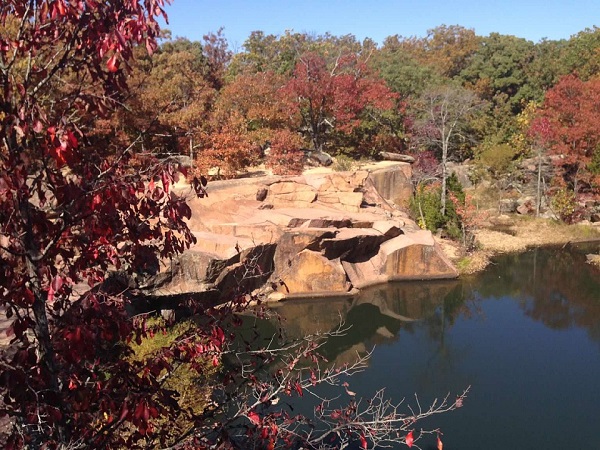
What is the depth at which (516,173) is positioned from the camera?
99.1 feet

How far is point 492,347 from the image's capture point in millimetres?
14438

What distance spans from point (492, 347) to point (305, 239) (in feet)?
20.5

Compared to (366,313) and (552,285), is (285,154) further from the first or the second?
(552,285)

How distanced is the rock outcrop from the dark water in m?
0.84

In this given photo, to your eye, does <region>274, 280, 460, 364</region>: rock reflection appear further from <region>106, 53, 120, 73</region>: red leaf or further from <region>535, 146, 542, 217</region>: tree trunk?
<region>106, 53, 120, 73</region>: red leaf

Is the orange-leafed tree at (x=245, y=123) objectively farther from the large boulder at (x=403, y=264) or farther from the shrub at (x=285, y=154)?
the large boulder at (x=403, y=264)

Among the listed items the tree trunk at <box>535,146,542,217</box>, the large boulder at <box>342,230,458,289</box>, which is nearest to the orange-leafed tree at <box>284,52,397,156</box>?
the tree trunk at <box>535,146,542,217</box>

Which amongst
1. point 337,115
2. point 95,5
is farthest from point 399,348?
point 337,115

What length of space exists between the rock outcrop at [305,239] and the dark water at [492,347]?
2.76 feet

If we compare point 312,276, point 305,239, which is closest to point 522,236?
point 312,276

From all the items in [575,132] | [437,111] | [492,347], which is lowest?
[492,347]

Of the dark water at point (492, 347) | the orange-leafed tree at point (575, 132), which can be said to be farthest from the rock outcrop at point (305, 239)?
the orange-leafed tree at point (575, 132)

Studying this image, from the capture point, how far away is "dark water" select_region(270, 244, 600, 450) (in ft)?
35.2

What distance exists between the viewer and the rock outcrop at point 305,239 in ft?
48.9
